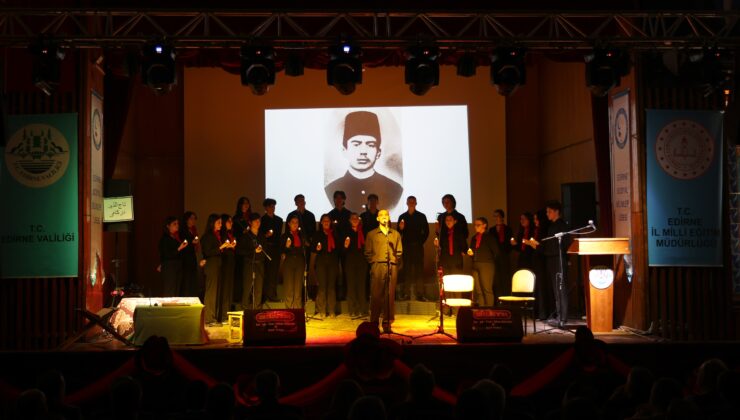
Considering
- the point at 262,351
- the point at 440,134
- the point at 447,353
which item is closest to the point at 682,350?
the point at 447,353

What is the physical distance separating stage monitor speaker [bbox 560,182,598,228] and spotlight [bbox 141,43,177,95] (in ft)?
18.3

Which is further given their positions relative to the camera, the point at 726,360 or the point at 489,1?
the point at 489,1

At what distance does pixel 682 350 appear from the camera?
6539 millimetres

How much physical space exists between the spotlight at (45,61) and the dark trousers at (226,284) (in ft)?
11.4

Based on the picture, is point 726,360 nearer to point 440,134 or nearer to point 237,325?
point 237,325

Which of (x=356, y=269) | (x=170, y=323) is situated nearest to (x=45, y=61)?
(x=170, y=323)

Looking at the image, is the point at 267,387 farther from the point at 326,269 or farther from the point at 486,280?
the point at 486,280

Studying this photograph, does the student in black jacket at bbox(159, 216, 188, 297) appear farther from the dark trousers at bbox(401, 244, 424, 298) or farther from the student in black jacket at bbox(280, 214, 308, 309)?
the dark trousers at bbox(401, 244, 424, 298)

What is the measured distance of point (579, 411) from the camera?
3123 mm

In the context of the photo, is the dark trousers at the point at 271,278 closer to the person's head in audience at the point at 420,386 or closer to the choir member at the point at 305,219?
the choir member at the point at 305,219

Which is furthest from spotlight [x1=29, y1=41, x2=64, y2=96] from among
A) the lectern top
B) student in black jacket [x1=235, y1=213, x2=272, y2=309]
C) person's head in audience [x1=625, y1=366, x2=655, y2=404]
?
person's head in audience [x1=625, y1=366, x2=655, y2=404]

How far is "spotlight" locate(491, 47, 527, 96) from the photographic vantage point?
7.81 m

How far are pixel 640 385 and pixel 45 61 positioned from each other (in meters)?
6.36

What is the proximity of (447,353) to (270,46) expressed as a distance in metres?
3.66
